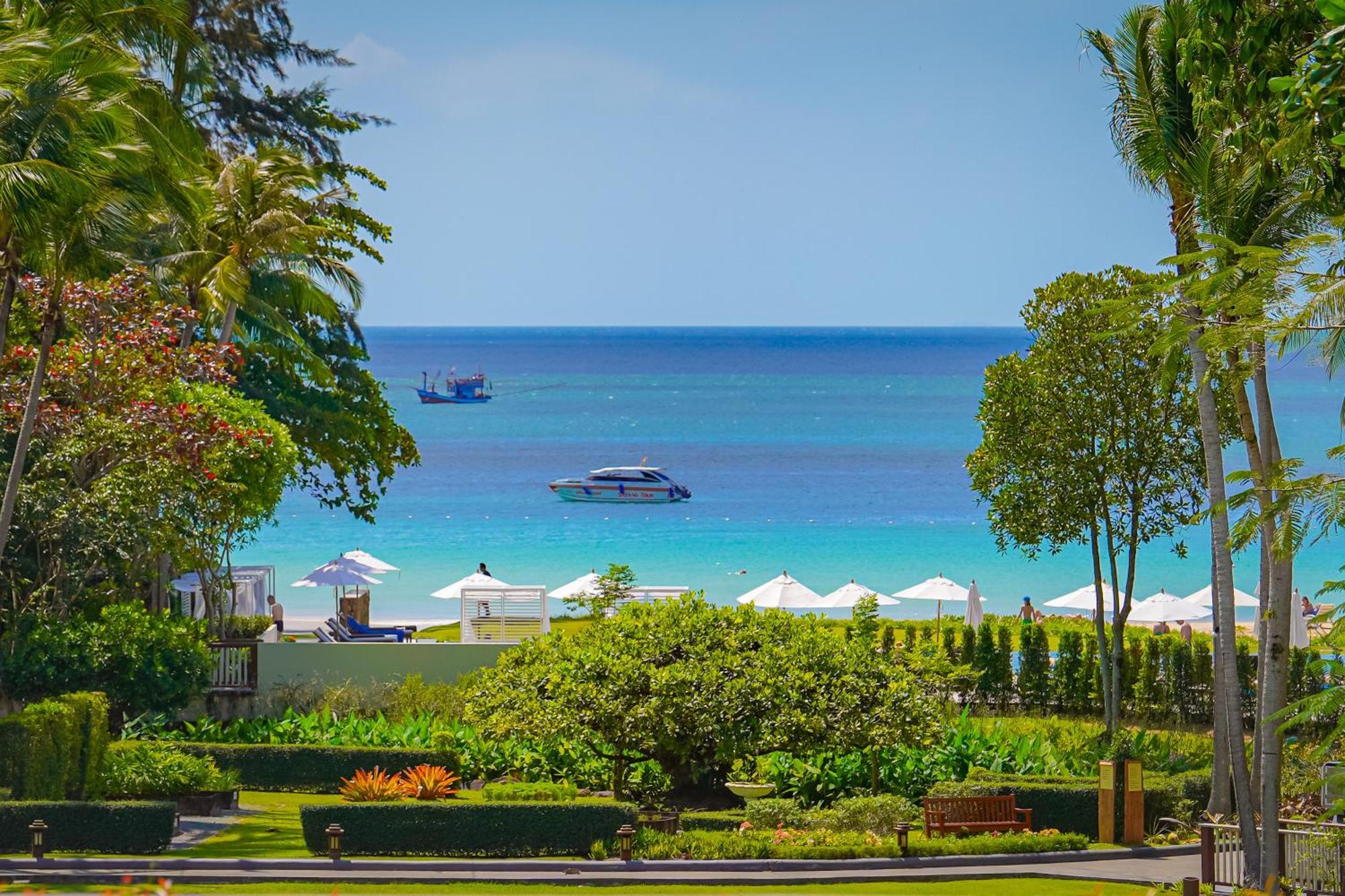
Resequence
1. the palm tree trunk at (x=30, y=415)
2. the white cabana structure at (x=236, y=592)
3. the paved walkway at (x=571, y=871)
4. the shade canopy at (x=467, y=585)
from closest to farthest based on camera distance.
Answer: the paved walkway at (x=571, y=871) → the palm tree trunk at (x=30, y=415) → the white cabana structure at (x=236, y=592) → the shade canopy at (x=467, y=585)

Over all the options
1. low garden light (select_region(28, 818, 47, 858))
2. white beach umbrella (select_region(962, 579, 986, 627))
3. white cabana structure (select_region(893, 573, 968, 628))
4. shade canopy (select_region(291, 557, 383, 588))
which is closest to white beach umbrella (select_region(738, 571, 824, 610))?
white cabana structure (select_region(893, 573, 968, 628))

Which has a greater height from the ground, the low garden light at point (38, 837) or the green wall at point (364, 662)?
the green wall at point (364, 662)

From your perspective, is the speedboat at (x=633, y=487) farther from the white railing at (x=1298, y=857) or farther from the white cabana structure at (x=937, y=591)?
the white railing at (x=1298, y=857)

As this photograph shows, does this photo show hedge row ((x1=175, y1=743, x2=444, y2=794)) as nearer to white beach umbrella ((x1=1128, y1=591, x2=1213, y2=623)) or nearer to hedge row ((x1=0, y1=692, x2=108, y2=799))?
hedge row ((x1=0, y1=692, x2=108, y2=799))

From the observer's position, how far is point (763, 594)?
37031 millimetres

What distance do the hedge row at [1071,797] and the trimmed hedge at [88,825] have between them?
1067 centimetres

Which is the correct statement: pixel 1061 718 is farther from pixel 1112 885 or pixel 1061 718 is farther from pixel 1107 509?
pixel 1112 885

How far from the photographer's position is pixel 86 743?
20.2 m

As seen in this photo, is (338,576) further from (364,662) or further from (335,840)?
(335,840)

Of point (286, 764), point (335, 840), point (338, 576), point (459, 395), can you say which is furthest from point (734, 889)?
point (459, 395)

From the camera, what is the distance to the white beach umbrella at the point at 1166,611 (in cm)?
3459

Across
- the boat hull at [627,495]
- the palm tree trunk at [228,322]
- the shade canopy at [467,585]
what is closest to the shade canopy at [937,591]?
the shade canopy at [467,585]

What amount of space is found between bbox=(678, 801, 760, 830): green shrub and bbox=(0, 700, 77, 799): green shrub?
835 centimetres

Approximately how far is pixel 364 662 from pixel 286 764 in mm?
5792
